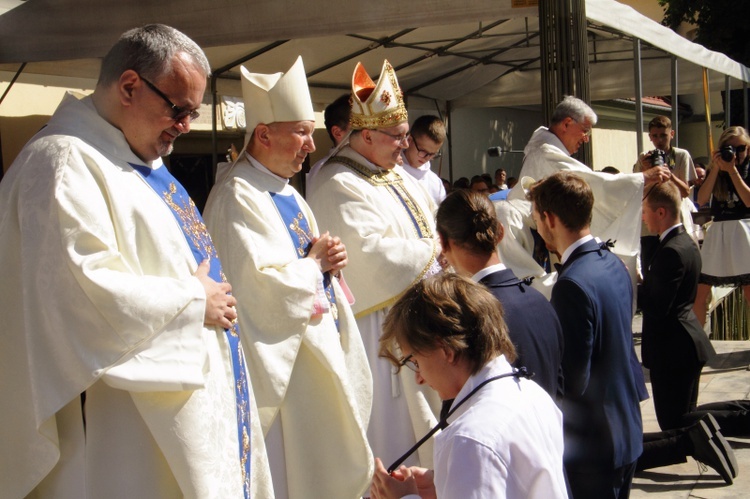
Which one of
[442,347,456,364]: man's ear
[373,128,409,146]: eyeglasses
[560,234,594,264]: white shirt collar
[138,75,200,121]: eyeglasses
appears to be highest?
[373,128,409,146]: eyeglasses

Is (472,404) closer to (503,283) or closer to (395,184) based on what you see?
(503,283)

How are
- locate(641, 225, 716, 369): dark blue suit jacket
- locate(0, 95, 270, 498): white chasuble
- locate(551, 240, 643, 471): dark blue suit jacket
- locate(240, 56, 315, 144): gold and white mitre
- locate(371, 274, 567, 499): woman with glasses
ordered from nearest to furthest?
locate(371, 274, 567, 499): woman with glasses → locate(0, 95, 270, 498): white chasuble → locate(551, 240, 643, 471): dark blue suit jacket → locate(240, 56, 315, 144): gold and white mitre → locate(641, 225, 716, 369): dark blue suit jacket

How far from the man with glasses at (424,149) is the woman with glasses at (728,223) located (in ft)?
9.50

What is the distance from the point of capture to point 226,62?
810 centimetres

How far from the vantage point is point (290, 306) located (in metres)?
3.49

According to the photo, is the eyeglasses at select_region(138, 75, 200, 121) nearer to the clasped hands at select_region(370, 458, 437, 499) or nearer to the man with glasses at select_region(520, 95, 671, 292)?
the clasped hands at select_region(370, 458, 437, 499)

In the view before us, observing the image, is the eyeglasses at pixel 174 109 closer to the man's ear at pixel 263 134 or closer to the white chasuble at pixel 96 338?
the white chasuble at pixel 96 338

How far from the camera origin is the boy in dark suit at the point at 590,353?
3.15 m

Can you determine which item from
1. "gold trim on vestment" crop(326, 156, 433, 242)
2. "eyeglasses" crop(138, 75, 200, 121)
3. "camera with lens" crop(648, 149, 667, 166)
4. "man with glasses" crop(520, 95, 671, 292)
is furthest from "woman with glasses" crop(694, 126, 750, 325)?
"eyeglasses" crop(138, 75, 200, 121)

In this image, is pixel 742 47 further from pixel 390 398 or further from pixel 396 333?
pixel 396 333

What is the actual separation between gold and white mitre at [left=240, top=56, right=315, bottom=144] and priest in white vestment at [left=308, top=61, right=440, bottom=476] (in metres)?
0.57

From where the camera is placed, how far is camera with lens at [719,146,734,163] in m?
7.66

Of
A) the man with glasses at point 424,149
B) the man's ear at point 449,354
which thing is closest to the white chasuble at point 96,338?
the man's ear at point 449,354

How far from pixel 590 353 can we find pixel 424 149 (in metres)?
3.00
